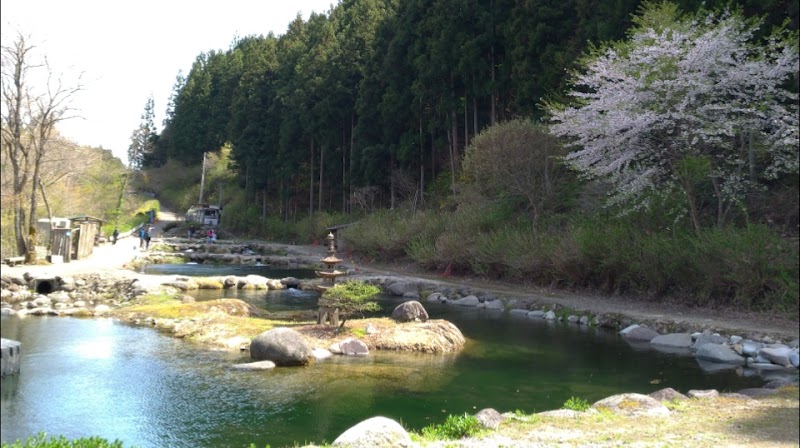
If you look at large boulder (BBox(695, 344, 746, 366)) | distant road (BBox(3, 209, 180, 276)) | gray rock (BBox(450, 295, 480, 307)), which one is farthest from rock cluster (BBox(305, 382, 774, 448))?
distant road (BBox(3, 209, 180, 276))

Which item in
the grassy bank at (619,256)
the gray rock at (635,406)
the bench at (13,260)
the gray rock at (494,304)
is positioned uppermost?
the grassy bank at (619,256)

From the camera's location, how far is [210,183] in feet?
224

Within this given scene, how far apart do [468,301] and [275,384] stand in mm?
9853

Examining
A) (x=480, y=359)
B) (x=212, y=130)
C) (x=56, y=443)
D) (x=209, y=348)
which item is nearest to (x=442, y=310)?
(x=480, y=359)

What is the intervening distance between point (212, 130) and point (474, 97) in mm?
44615

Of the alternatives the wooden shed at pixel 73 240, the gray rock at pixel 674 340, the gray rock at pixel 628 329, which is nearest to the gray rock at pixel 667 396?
the gray rock at pixel 674 340

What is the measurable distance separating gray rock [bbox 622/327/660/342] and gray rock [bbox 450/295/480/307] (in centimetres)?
554

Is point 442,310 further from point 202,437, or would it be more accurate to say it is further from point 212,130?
point 212,130

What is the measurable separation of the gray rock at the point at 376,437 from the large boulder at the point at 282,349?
5.03 m

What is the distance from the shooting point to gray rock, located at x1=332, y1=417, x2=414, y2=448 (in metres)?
5.64

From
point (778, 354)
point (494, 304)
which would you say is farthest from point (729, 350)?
point (494, 304)

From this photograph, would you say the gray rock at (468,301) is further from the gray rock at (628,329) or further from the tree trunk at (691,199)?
the tree trunk at (691,199)

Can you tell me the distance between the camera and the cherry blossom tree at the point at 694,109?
47.6 ft

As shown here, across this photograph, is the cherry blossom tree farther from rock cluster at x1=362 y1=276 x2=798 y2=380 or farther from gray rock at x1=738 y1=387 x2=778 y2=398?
gray rock at x1=738 y1=387 x2=778 y2=398
